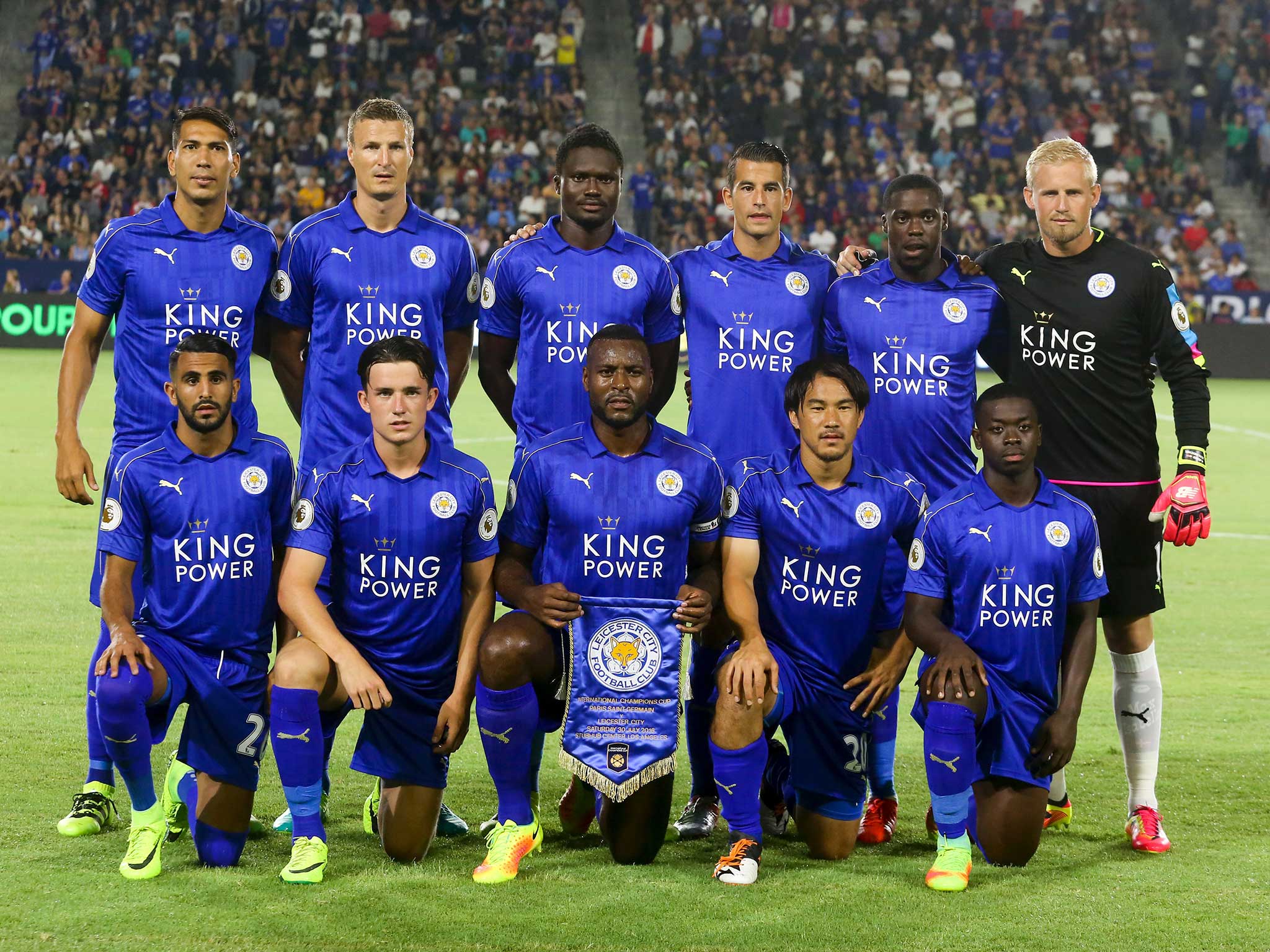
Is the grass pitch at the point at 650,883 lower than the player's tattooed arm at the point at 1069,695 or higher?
lower

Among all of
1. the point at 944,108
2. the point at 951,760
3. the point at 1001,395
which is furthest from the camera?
the point at 944,108

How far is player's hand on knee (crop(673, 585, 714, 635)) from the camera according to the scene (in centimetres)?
479

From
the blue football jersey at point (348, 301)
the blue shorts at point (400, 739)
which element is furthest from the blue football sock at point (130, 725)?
the blue football jersey at point (348, 301)

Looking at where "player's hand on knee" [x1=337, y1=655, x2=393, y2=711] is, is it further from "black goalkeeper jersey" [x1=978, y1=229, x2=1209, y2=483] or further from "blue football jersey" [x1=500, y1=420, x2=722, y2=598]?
"black goalkeeper jersey" [x1=978, y1=229, x2=1209, y2=483]

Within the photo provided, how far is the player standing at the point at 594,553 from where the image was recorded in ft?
15.5

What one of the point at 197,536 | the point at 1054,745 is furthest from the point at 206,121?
the point at 1054,745

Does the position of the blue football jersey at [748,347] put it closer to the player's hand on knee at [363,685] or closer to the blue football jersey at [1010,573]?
the blue football jersey at [1010,573]

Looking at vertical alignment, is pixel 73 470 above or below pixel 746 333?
below

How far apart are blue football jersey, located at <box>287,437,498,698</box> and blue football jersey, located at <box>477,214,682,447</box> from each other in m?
0.57

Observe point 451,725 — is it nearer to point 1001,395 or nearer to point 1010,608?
point 1010,608

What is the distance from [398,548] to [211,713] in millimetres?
793

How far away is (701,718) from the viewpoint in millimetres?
5363

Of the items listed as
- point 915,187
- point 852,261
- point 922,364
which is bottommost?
point 922,364

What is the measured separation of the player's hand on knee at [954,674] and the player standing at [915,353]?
1.83 feet
